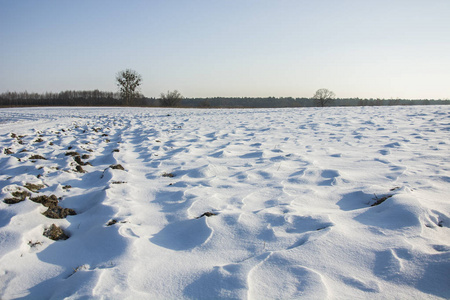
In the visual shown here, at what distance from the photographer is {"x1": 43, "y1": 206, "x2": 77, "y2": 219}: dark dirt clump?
Answer: 7.89ft

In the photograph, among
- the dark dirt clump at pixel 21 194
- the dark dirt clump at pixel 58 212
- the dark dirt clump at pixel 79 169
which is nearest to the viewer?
the dark dirt clump at pixel 58 212

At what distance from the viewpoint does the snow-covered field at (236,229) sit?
4.65ft

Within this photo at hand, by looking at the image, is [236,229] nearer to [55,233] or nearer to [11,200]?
[55,233]

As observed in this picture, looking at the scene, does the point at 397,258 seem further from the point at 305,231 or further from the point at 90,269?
the point at 90,269

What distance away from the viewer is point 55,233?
215 centimetres

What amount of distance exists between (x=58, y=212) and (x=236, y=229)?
6.00 ft

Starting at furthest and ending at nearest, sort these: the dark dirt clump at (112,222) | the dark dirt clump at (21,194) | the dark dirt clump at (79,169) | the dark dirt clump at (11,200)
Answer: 1. the dark dirt clump at (79,169)
2. the dark dirt clump at (21,194)
3. the dark dirt clump at (11,200)
4. the dark dirt clump at (112,222)

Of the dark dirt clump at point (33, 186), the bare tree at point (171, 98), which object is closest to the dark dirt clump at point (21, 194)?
the dark dirt clump at point (33, 186)

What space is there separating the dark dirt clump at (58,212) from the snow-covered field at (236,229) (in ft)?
0.21

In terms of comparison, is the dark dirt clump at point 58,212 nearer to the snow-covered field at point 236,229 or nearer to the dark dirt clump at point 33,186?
the snow-covered field at point 236,229

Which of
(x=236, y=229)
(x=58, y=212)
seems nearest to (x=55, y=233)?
(x=58, y=212)

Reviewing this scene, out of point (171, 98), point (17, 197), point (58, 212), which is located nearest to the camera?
point (58, 212)

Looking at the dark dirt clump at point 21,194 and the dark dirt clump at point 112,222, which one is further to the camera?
the dark dirt clump at point 21,194

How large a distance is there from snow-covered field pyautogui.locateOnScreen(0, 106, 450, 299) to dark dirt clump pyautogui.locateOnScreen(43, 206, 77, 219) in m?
0.06
